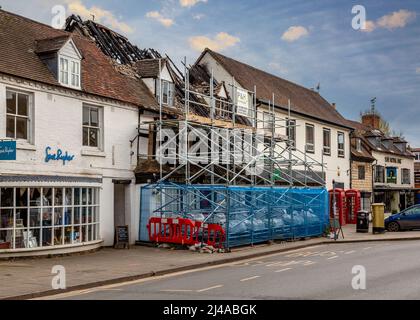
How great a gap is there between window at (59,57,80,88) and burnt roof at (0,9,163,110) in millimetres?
397

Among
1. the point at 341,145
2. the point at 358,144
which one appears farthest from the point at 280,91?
the point at 358,144

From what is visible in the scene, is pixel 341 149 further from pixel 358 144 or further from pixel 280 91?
pixel 280 91

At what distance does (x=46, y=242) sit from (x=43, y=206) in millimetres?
1198

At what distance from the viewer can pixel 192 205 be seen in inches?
917

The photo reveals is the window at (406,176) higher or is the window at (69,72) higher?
the window at (69,72)

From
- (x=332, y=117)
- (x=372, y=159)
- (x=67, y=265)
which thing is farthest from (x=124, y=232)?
(x=372, y=159)

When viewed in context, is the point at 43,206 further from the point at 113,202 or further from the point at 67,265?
the point at 113,202

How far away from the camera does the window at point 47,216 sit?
17.9 meters

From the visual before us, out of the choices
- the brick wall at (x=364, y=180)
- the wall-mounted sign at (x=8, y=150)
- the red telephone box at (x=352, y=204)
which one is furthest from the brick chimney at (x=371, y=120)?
the wall-mounted sign at (x=8, y=150)

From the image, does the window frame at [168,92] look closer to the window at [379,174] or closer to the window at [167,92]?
the window at [167,92]

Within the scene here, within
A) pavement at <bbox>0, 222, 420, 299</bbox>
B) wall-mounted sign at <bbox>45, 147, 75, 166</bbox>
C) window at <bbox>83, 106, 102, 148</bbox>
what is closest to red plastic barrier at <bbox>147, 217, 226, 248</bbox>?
pavement at <bbox>0, 222, 420, 299</bbox>

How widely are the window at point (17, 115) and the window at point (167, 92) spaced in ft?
25.3

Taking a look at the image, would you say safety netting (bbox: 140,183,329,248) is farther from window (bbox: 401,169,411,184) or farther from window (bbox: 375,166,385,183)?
window (bbox: 401,169,411,184)
